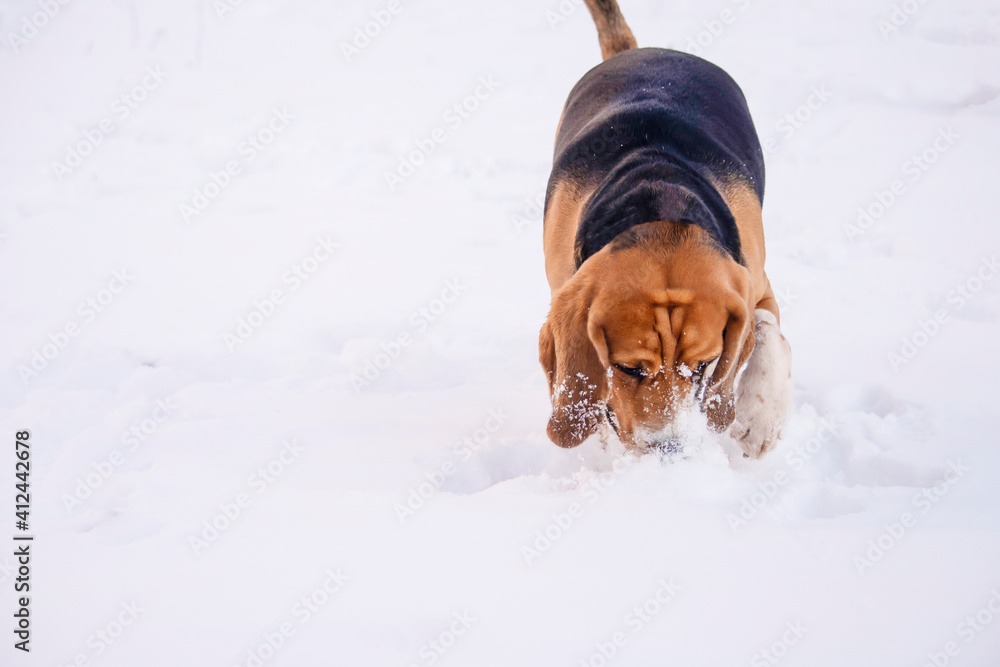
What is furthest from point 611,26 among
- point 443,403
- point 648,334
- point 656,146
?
point 648,334

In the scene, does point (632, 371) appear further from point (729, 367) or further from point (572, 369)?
point (729, 367)

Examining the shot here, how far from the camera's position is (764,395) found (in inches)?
97.8

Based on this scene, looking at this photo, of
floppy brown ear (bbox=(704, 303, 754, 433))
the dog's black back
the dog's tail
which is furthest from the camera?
the dog's tail

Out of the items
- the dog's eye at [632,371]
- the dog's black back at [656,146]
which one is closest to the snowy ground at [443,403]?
the dog's eye at [632,371]

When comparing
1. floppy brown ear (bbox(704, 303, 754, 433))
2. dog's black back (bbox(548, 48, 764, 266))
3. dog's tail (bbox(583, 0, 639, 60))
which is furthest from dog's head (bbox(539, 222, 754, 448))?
dog's tail (bbox(583, 0, 639, 60))

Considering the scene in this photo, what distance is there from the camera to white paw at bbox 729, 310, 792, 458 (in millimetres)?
2449

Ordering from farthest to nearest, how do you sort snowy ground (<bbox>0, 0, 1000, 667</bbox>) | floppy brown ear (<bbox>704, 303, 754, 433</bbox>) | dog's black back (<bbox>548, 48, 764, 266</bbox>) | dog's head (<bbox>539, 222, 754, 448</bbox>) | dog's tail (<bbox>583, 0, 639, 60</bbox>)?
dog's tail (<bbox>583, 0, 639, 60</bbox>) → dog's black back (<bbox>548, 48, 764, 266</bbox>) → floppy brown ear (<bbox>704, 303, 754, 433</bbox>) → dog's head (<bbox>539, 222, 754, 448</bbox>) → snowy ground (<bbox>0, 0, 1000, 667</bbox>)

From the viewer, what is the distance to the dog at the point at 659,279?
79.9 inches

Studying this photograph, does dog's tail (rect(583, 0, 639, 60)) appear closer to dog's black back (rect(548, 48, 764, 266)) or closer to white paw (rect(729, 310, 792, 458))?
dog's black back (rect(548, 48, 764, 266))

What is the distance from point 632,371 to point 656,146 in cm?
106

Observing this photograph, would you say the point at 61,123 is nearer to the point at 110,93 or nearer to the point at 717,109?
the point at 110,93

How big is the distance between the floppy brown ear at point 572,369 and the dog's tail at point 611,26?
2.63 metres

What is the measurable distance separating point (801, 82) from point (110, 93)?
7.70 m

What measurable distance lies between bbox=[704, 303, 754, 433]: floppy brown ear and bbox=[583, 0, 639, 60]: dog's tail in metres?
2.61
